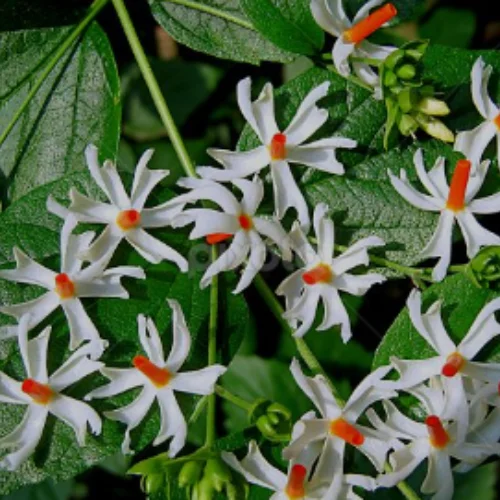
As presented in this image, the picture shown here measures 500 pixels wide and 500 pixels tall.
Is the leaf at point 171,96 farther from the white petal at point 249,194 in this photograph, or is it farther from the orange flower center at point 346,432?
the orange flower center at point 346,432

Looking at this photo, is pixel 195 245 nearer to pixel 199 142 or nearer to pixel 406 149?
pixel 406 149

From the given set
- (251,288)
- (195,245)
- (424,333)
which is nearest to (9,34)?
(195,245)

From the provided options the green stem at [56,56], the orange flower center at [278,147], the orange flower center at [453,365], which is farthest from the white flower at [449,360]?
the green stem at [56,56]

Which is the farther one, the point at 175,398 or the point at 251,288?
the point at 251,288

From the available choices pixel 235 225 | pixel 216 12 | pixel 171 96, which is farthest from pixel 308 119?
pixel 171 96

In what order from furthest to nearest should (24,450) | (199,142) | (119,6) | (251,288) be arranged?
(199,142) < (251,288) < (119,6) < (24,450)

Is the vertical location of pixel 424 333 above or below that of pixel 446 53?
below

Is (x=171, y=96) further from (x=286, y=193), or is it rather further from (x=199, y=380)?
(x=199, y=380)
